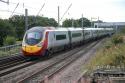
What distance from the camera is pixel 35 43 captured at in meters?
28.8

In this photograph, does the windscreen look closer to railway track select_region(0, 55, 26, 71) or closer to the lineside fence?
railway track select_region(0, 55, 26, 71)

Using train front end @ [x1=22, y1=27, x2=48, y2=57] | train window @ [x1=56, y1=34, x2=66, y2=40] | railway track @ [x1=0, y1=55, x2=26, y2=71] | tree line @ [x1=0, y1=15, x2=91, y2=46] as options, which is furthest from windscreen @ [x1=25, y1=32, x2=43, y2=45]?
tree line @ [x1=0, y1=15, x2=91, y2=46]

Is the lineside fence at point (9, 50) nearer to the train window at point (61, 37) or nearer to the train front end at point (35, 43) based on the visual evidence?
the train front end at point (35, 43)

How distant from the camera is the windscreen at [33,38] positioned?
28.8 meters

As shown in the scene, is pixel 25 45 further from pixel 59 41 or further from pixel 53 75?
pixel 53 75

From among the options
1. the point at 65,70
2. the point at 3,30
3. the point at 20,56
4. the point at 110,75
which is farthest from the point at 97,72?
the point at 3,30

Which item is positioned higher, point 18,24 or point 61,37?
point 61,37

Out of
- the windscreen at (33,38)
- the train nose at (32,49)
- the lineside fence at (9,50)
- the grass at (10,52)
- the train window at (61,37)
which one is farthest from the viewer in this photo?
the train window at (61,37)

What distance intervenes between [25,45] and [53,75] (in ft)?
31.2

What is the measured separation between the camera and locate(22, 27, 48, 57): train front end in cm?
2861

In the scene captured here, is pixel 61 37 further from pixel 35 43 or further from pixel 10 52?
pixel 35 43

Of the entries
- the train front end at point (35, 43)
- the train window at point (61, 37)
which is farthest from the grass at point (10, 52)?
the train window at point (61, 37)

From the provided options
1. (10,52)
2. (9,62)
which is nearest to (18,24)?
(10,52)

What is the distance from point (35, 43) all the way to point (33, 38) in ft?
1.52
